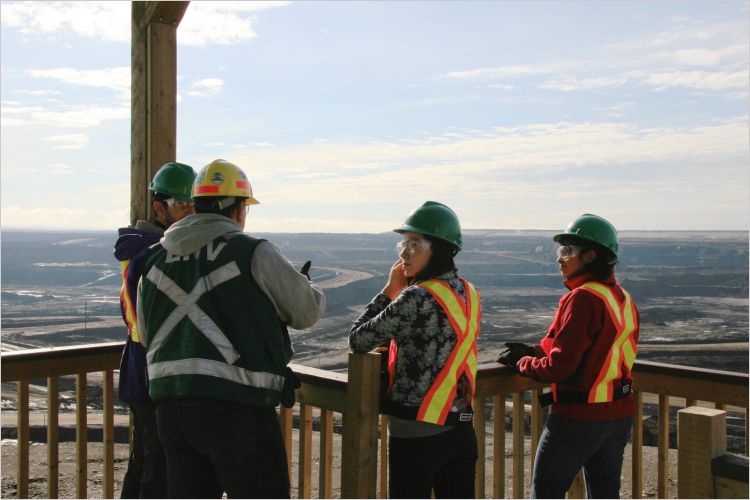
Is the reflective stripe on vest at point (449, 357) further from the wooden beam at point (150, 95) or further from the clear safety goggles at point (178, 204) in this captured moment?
the wooden beam at point (150, 95)

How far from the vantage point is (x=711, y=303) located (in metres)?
52.2

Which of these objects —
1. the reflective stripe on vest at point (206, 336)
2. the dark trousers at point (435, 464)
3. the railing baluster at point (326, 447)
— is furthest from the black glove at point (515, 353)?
the reflective stripe on vest at point (206, 336)

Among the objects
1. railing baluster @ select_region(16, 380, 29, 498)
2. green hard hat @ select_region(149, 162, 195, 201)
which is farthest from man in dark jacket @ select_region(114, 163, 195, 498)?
railing baluster @ select_region(16, 380, 29, 498)

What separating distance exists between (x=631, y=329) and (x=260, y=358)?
60.7 inches

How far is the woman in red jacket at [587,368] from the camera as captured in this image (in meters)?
2.91

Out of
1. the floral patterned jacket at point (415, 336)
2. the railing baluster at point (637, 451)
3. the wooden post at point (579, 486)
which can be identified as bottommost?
the wooden post at point (579, 486)

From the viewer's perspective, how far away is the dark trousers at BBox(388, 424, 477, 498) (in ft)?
8.84

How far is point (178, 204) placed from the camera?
322cm

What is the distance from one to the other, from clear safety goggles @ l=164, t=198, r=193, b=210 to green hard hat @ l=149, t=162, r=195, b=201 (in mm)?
17

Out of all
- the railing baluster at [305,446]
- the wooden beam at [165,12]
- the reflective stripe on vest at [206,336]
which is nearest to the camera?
the reflective stripe on vest at [206,336]

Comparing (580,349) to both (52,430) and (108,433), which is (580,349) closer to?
(108,433)

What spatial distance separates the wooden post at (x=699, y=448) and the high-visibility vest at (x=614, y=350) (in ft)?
3.57

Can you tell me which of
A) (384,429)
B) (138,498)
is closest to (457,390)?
(384,429)

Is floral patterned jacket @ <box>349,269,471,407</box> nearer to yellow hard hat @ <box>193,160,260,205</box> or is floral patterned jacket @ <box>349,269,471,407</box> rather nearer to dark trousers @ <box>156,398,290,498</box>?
dark trousers @ <box>156,398,290,498</box>
